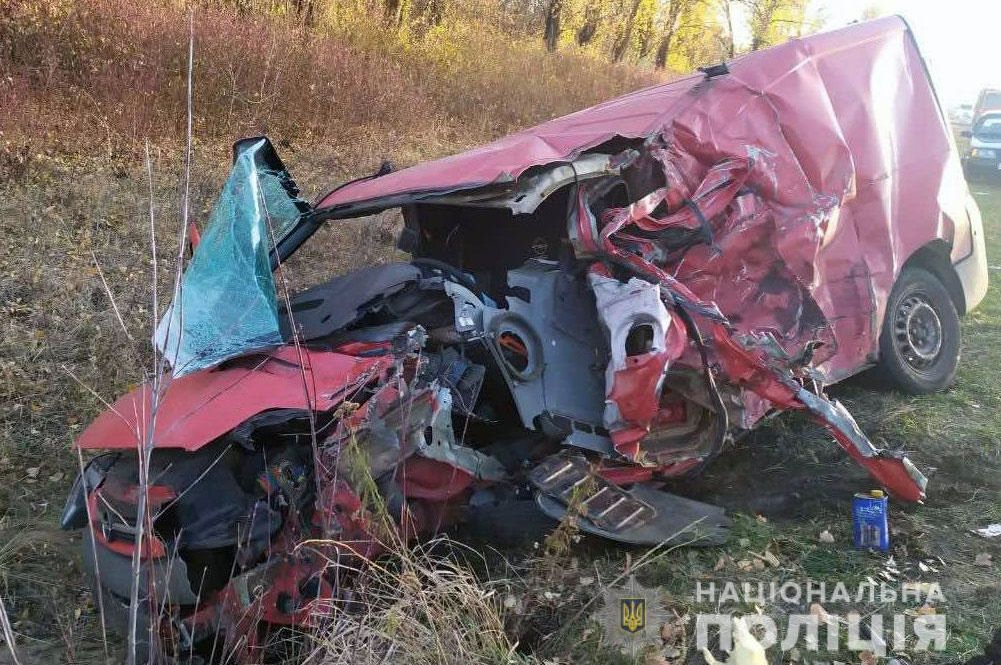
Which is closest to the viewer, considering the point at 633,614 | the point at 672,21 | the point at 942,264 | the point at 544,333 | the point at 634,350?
the point at 633,614

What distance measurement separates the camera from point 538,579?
3.09 metres

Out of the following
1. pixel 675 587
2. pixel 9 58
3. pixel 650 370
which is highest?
pixel 9 58

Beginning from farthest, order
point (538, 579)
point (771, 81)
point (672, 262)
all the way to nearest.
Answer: point (771, 81)
point (672, 262)
point (538, 579)

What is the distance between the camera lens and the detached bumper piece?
3.33 meters

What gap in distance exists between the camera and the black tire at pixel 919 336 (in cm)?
455

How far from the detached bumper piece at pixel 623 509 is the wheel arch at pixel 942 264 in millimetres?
2196

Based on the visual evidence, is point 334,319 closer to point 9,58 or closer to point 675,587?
point 675,587

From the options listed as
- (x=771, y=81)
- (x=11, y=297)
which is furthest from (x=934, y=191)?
(x=11, y=297)

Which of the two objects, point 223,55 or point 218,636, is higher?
point 223,55

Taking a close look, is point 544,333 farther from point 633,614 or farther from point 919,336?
point 919,336

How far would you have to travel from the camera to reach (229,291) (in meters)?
3.33

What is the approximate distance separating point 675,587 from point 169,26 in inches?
311

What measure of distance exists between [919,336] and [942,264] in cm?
51

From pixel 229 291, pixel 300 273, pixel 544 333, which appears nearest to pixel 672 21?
pixel 300 273
